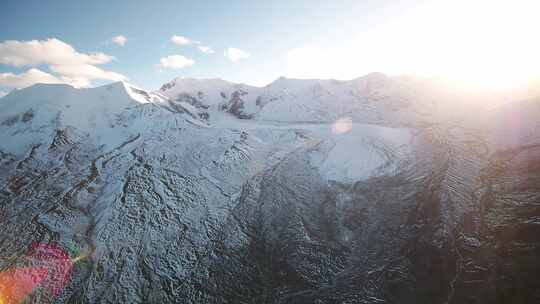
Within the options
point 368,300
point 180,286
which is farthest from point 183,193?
point 368,300

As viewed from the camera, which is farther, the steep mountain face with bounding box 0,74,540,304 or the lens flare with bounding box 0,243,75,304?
the lens flare with bounding box 0,243,75,304

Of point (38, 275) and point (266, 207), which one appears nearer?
point (38, 275)

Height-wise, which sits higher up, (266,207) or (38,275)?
(266,207)

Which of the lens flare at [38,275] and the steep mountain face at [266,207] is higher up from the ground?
the steep mountain face at [266,207]

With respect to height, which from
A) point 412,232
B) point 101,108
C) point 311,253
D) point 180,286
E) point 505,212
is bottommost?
point 180,286

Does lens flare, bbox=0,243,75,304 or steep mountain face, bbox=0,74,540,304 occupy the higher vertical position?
steep mountain face, bbox=0,74,540,304

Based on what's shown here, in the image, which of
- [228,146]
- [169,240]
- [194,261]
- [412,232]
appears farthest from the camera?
[228,146]

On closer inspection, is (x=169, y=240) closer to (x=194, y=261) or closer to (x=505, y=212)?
(x=194, y=261)

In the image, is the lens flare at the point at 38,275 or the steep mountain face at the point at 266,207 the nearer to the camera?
the steep mountain face at the point at 266,207
